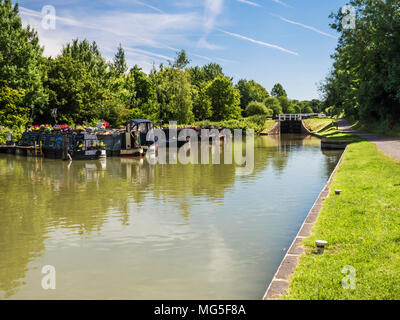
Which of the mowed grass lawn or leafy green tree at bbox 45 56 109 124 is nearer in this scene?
the mowed grass lawn

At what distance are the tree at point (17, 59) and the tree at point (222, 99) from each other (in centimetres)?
4032

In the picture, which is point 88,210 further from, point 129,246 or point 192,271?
point 192,271

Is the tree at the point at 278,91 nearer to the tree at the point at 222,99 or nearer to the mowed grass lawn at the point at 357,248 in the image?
the tree at the point at 222,99

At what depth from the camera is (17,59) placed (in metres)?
46.3

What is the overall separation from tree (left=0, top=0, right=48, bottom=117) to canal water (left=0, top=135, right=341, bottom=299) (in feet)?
94.8

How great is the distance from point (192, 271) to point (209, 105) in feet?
237

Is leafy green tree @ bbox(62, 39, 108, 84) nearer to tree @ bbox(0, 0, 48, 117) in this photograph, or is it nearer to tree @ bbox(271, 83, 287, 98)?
tree @ bbox(0, 0, 48, 117)

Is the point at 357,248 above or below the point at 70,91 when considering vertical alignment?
below

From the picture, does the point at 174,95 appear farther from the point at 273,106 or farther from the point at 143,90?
the point at 273,106

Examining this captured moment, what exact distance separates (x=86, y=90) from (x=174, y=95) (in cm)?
1421

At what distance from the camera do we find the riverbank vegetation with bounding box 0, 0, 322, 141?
45.3 metres

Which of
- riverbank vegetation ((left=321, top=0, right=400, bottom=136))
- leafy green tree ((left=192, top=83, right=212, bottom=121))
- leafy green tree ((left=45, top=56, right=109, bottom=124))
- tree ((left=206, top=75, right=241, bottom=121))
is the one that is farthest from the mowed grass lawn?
tree ((left=206, top=75, right=241, bottom=121))

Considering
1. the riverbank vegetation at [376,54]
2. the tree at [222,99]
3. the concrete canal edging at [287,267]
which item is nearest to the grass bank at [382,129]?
the riverbank vegetation at [376,54]

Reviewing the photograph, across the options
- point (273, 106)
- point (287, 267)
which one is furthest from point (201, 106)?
point (287, 267)
